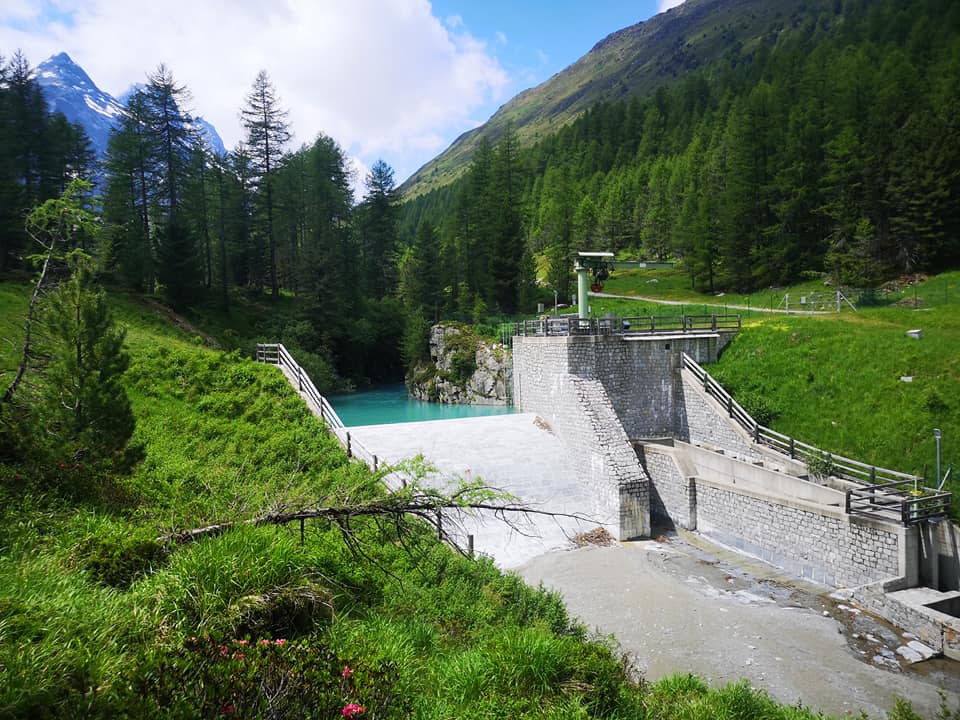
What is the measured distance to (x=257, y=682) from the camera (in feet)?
12.2

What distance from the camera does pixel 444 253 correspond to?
5344 cm

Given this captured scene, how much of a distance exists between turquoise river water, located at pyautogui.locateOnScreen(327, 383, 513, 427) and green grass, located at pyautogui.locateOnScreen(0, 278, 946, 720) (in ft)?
66.6

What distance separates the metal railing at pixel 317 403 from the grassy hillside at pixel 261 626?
684cm

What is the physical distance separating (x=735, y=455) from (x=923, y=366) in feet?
22.2

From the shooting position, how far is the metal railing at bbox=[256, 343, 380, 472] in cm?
1659

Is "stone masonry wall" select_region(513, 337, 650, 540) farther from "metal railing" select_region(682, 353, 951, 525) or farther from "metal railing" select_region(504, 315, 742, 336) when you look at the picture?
"metal railing" select_region(682, 353, 951, 525)

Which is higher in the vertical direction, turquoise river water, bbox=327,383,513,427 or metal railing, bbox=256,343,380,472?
metal railing, bbox=256,343,380,472

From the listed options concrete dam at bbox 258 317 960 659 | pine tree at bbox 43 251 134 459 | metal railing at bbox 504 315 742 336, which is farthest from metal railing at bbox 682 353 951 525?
pine tree at bbox 43 251 134 459

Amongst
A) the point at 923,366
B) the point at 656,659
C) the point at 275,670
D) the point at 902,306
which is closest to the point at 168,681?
the point at 275,670

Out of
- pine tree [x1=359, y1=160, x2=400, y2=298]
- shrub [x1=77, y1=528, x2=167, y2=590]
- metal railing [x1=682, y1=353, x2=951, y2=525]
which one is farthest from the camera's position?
pine tree [x1=359, y1=160, x2=400, y2=298]

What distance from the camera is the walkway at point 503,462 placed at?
17.5 m

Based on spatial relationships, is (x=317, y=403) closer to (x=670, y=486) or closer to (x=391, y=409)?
(x=670, y=486)

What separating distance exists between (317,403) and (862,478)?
17.2m

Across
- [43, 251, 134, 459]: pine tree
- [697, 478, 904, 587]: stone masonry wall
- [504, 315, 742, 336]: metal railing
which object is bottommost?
[697, 478, 904, 587]: stone masonry wall
